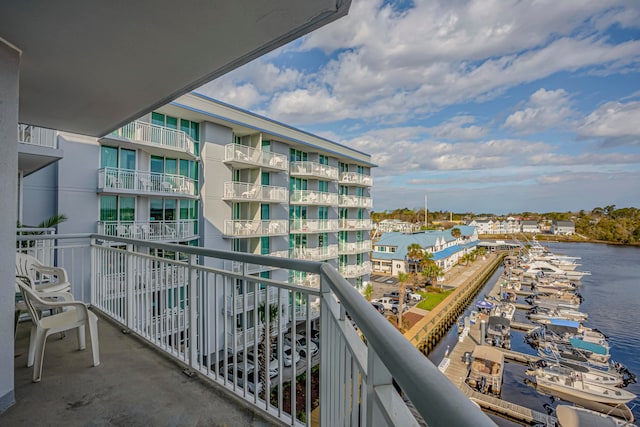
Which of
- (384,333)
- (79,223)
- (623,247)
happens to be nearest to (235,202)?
(79,223)

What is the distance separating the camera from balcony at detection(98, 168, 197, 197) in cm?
920

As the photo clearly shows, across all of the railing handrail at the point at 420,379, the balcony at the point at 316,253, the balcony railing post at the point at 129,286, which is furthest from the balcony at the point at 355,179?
the railing handrail at the point at 420,379

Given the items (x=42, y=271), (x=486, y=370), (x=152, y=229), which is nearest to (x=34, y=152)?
(x=42, y=271)

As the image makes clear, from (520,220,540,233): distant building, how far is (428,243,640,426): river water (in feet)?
60.5

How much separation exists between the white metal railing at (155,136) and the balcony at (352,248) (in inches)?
420

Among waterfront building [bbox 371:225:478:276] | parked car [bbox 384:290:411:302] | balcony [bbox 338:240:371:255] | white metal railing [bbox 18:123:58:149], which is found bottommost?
parked car [bbox 384:290:411:302]

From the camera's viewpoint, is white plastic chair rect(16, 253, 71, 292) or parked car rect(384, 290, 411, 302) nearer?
white plastic chair rect(16, 253, 71, 292)

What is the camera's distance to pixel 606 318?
2098 cm

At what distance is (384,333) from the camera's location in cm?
60

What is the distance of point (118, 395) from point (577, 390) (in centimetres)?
1677

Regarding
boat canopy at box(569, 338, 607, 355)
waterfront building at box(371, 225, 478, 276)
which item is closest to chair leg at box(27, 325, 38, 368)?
boat canopy at box(569, 338, 607, 355)

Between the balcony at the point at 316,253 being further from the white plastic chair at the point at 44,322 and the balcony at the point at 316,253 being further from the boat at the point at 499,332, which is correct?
the white plastic chair at the point at 44,322

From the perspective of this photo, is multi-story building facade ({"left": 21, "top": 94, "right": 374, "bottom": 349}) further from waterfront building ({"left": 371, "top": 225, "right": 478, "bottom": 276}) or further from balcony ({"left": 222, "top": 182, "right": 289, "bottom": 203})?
waterfront building ({"left": 371, "top": 225, "right": 478, "bottom": 276})

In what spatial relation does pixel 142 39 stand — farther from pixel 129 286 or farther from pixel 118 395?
pixel 129 286
